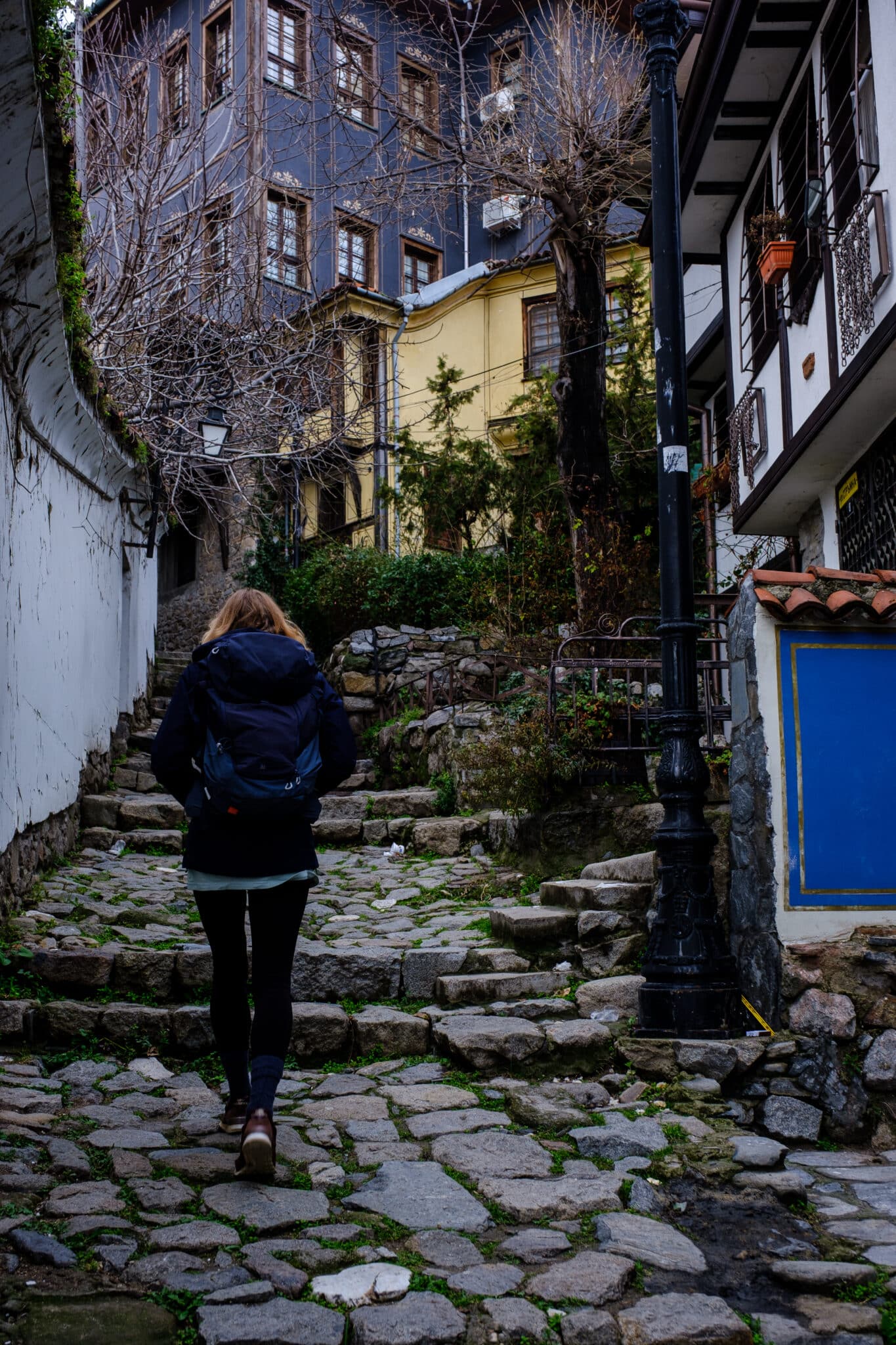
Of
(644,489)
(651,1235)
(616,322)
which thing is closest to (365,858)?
(651,1235)

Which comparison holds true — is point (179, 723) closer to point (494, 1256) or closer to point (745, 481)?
point (494, 1256)

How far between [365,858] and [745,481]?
539cm

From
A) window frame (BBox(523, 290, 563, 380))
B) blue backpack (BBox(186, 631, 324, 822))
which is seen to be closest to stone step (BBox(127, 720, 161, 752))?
blue backpack (BBox(186, 631, 324, 822))

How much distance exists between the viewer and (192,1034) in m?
5.15

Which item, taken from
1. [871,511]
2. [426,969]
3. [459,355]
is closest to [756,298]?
[871,511]

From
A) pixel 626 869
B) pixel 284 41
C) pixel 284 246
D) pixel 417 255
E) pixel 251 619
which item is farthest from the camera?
pixel 417 255

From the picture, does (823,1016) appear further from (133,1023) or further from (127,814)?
(127,814)

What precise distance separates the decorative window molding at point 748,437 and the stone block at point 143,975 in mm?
7599

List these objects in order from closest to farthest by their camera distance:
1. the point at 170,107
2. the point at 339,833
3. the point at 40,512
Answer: the point at 40,512, the point at 339,833, the point at 170,107

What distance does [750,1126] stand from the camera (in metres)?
4.39

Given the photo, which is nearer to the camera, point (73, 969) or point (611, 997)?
point (611, 997)

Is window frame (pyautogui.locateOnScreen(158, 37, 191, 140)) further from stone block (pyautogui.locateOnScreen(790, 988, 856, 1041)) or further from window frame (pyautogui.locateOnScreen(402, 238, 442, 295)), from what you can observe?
window frame (pyautogui.locateOnScreen(402, 238, 442, 295))

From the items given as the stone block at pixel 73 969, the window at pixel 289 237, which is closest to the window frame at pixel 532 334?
the window at pixel 289 237

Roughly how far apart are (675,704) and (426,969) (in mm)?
1914
